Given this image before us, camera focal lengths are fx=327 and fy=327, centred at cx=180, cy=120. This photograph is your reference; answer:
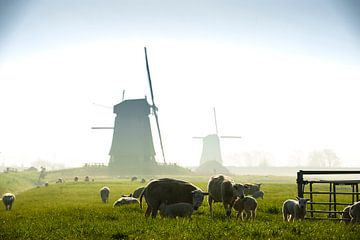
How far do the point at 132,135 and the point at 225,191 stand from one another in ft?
236

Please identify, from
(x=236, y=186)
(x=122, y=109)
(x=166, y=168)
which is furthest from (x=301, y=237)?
(x=166, y=168)

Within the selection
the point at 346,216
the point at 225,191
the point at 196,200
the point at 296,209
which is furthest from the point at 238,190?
the point at 346,216

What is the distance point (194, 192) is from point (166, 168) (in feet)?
264

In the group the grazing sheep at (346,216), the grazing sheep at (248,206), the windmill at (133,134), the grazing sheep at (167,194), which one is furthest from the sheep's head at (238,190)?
the windmill at (133,134)

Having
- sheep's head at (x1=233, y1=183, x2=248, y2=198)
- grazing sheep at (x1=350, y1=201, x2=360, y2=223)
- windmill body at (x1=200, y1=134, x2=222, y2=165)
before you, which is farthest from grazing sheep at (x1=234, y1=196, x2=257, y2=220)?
windmill body at (x1=200, y1=134, x2=222, y2=165)

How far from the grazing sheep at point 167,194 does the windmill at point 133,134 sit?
2717 inches

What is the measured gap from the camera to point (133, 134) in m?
85.1

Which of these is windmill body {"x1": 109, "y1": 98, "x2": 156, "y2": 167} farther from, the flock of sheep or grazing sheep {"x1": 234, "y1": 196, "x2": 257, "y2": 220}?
grazing sheep {"x1": 234, "y1": 196, "x2": 257, "y2": 220}

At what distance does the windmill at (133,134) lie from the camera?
84.8 metres

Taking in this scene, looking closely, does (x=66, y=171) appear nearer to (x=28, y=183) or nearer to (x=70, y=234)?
(x=28, y=183)

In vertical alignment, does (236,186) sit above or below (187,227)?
above

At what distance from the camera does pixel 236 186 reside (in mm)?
14484

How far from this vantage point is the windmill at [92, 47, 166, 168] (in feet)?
278

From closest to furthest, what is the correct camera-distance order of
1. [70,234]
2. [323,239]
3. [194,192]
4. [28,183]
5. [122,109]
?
[323,239], [70,234], [194,192], [28,183], [122,109]
